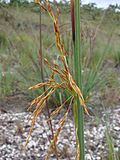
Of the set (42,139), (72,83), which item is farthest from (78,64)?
(42,139)

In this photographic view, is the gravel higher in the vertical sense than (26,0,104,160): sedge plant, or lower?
lower

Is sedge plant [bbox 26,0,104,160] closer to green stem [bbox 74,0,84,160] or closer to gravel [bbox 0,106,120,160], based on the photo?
green stem [bbox 74,0,84,160]

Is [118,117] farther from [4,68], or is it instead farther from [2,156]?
[4,68]

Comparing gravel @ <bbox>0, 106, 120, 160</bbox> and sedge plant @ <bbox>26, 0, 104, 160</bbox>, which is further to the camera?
gravel @ <bbox>0, 106, 120, 160</bbox>

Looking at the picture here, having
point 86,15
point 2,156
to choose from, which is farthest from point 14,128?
point 86,15

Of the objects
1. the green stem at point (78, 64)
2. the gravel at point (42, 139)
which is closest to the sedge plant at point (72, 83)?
the green stem at point (78, 64)

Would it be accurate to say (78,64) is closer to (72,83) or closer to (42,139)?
(72,83)

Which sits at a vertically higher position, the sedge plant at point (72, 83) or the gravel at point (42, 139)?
the sedge plant at point (72, 83)

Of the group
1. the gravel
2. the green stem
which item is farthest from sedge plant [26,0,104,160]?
the gravel

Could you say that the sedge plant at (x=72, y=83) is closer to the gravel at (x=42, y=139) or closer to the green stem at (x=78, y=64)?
the green stem at (x=78, y=64)
